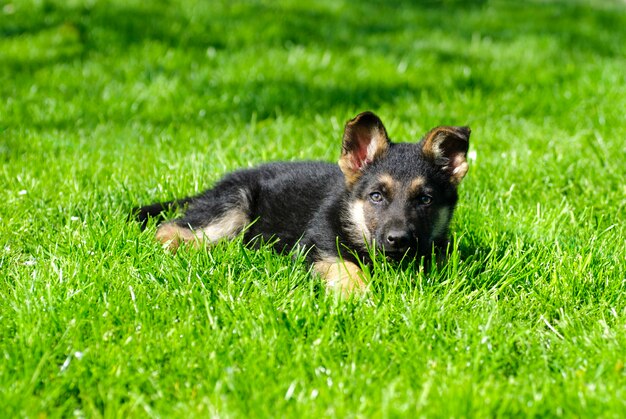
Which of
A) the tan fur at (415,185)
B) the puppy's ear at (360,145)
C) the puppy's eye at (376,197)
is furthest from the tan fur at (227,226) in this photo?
the tan fur at (415,185)

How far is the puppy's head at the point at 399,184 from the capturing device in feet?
13.3

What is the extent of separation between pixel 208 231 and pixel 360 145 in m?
1.09

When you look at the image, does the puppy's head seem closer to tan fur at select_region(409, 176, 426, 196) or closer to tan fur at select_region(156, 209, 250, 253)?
tan fur at select_region(409, 176, 426, 196)

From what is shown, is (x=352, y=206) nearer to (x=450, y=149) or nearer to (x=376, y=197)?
(x=376, y=197)

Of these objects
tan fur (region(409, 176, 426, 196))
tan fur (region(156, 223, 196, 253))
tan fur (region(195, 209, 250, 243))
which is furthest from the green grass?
tan fur (region(195, 209, 250, 243))

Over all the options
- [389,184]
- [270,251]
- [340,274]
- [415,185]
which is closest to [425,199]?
[415,185]

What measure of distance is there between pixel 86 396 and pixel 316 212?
79.6 inches

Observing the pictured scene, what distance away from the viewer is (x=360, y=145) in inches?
175

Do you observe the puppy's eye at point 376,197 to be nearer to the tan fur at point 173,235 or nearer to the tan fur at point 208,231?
the tan fur at point 208,231

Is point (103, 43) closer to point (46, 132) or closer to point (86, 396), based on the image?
point (46, 132)

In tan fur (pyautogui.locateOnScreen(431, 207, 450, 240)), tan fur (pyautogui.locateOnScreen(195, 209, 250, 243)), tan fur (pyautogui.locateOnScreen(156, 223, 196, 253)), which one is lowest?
tan fur (pyautogui.locateOnScreen(195, 209, 250, 243))

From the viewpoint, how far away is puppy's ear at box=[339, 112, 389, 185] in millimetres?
4328

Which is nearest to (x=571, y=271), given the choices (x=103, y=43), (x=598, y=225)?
(x=598, y=225)

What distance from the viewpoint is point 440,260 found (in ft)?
13.8
